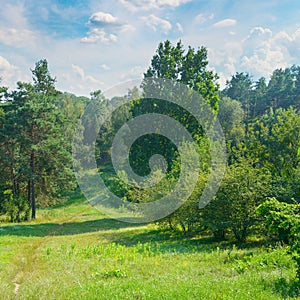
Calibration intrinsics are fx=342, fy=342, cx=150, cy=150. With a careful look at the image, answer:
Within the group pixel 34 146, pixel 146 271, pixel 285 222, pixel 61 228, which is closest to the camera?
pixel 285 222

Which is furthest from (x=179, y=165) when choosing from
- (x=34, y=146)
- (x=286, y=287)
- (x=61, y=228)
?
(x=286, y=287)

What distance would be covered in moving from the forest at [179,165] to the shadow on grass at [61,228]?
307 centimetres

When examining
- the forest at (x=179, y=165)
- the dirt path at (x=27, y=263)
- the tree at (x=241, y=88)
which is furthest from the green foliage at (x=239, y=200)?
the tree at (x=241, y=88)

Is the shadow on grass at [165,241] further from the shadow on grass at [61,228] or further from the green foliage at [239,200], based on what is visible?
the shadow on grass at [61,228]

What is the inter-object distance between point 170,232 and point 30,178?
1355 cm

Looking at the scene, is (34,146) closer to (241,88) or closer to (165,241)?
(165,241)

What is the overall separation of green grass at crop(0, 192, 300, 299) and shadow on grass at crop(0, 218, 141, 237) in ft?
11.6

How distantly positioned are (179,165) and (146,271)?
11.6 metres

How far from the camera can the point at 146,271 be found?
10703mm

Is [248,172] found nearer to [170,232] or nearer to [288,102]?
[170,232]

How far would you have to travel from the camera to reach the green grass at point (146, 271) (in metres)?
7.63

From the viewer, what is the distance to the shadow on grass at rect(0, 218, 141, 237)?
22097 mm

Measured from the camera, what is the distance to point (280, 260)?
400 inches

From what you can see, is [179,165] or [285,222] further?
[179,165]
